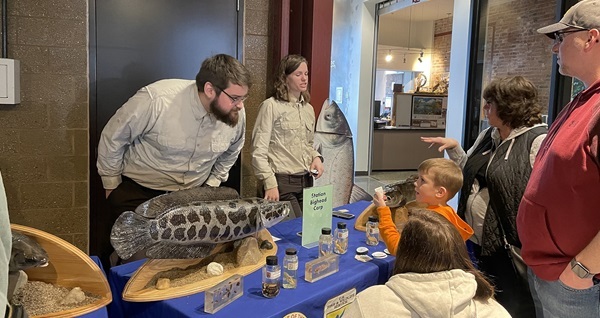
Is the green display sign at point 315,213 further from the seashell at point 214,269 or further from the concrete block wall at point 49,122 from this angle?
the concrete block wall at point 49,122

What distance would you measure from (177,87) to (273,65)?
122 cm

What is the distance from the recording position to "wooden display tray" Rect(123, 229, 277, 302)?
1321 mm

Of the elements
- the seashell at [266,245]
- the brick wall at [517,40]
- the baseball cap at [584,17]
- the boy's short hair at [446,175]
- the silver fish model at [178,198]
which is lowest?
the seashell at [266,245]

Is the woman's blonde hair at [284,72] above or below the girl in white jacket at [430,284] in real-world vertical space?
above

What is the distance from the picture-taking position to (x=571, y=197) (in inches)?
49.6

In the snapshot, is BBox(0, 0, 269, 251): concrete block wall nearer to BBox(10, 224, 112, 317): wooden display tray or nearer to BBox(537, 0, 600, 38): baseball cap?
BBox(10, 224, 112, 317): wooden display tray

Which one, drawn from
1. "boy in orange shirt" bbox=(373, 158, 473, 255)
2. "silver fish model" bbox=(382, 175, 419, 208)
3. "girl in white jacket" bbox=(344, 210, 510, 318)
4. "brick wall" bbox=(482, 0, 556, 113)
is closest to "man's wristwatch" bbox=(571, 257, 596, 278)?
"girl in white jacket" bbox=(344, 210, 510, 318)

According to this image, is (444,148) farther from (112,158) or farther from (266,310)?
(112,158)

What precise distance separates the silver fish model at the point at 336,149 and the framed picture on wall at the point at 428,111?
6718 millimetres

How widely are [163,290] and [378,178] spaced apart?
22.9 feet

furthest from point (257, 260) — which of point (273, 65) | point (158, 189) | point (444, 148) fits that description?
point (273, 65)

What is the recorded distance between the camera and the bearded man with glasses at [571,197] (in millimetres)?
1240

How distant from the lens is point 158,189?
2090mm

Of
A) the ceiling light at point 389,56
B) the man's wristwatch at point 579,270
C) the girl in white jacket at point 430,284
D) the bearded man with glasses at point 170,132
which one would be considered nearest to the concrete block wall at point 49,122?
the bearded man with glasses at point 170,132
